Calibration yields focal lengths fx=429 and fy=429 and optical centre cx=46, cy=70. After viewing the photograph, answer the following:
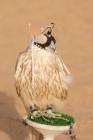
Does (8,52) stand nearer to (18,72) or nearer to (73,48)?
(73,48)

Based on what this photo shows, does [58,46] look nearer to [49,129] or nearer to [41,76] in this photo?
[41,76]

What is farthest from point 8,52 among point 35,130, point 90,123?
point 35,130

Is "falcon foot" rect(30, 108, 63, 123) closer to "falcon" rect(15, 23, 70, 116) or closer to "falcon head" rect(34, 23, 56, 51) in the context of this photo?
"falcon" rect(15, 23, 70, 116)

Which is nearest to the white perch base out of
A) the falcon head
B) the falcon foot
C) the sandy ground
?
the falcon foot

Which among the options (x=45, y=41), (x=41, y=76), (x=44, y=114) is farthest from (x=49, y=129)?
(x=45, y=41)

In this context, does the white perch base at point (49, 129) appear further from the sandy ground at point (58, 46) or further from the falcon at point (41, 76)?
the sandy ground at point (58, 46)

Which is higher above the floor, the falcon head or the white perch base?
the falcon head

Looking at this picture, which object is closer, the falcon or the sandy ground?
the falcon

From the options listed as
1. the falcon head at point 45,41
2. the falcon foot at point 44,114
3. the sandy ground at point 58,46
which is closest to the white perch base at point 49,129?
the falcon foot at point 44,114
